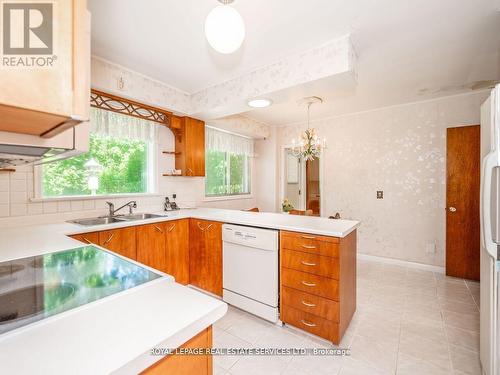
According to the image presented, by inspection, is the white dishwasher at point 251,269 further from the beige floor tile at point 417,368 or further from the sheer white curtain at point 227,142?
the sheer white curtain at point 227,142

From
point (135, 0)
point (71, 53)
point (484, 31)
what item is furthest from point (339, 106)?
point (71, 53)

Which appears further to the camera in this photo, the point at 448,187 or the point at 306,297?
the point at 448,187

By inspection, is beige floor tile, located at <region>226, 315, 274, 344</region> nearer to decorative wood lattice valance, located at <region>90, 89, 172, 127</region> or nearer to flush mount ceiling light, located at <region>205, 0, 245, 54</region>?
flush mount ceiling light, located at <region>205, 0, 245, 54</region>

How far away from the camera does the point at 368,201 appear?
3936mm

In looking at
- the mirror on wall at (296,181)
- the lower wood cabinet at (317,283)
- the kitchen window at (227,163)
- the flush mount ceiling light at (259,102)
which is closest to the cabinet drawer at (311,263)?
the lower wood cabinet at (317,283)

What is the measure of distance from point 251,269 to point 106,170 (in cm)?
204

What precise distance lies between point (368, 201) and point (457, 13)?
2.72 meters

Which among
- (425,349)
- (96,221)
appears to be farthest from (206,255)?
(425,349)

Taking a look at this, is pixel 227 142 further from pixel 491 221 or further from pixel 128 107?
pixel 491 221

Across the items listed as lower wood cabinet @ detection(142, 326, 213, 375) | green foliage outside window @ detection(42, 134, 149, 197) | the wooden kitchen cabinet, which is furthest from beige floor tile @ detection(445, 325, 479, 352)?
green foliage outside window @ detection(42, 134, 149, 197)

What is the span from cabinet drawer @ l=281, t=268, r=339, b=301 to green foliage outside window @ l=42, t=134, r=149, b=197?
86.6 inches

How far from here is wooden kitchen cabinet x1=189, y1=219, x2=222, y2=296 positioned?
2477 millimetres

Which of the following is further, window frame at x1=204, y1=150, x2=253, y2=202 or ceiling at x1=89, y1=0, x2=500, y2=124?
window frame at x1=204, y1=150, x2=253, y2=202

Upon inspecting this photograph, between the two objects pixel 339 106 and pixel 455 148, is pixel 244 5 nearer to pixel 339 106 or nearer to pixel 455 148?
pixel 339 106
